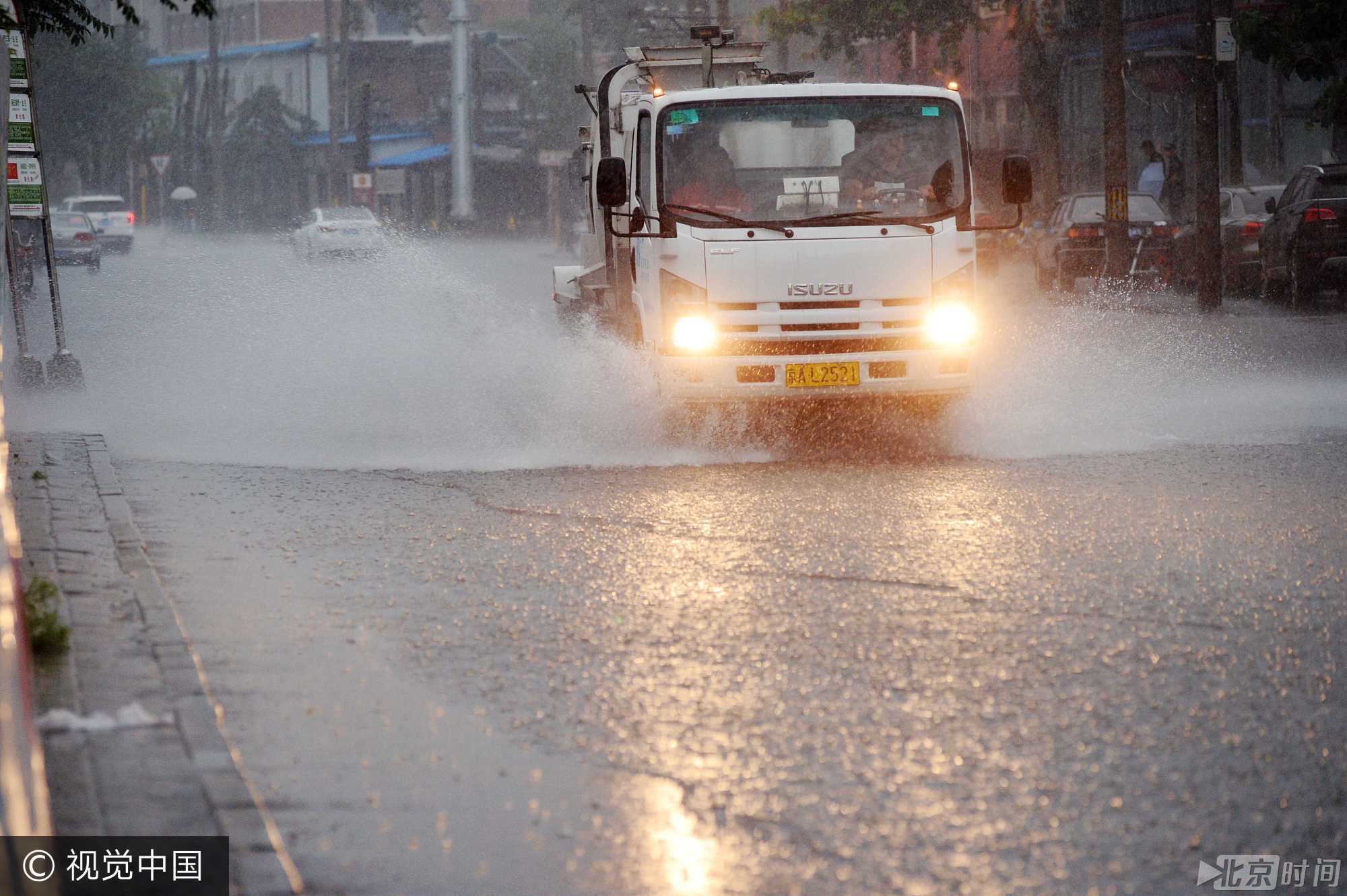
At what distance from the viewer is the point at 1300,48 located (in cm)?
2197

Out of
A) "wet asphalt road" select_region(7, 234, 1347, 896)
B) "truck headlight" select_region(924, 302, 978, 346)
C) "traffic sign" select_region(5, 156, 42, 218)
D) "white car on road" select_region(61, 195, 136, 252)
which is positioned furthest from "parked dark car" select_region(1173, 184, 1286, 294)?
"white car on road" select_region(61, 195, 136, 252)

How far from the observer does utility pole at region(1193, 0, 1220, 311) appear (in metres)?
23.3

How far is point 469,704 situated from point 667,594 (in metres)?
1.70

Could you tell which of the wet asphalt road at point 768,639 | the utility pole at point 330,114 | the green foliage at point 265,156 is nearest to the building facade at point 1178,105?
the wet asphalt road at point 768,639

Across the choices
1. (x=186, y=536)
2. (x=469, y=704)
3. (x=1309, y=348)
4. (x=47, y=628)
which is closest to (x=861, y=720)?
(x=469, y=704)

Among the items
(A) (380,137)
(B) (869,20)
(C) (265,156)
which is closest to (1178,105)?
(B) (869,20)

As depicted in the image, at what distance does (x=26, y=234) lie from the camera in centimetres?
3378

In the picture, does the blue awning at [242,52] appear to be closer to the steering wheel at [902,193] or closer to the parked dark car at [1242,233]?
the parked dark car at [1242,233]

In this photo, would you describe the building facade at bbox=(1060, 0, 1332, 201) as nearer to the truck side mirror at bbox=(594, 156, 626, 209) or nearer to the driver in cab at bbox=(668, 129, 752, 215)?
the driver in cab at bbox=(668, 129, 752, 215)

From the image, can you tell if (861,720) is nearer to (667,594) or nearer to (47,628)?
(667,594)

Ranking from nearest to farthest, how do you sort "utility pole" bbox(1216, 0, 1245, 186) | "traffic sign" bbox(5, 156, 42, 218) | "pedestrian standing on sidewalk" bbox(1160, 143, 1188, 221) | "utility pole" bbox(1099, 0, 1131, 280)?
"traffic sign" bbox(5, 156, 42, 218) → "utility pole" bbox(1099, 0, 1131, 280) → "pedestrian standing on sidewalk" bbox(1160, 143, 1188, 221) → "utility pole" bbox(1216, 0, 1245, 186)

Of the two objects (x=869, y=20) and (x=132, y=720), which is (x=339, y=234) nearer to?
(x=869, y=20)

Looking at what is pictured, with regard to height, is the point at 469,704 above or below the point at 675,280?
below

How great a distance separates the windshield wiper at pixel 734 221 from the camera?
11164mm
